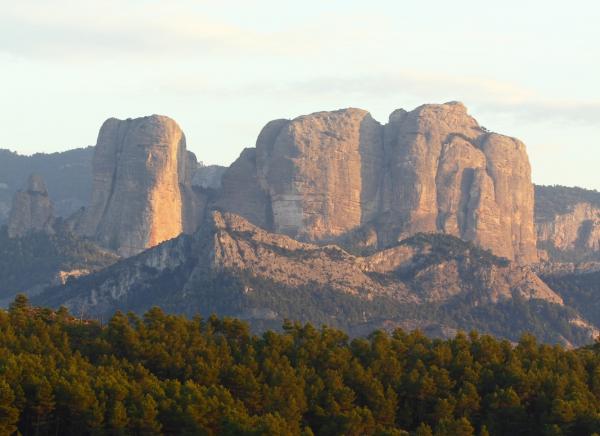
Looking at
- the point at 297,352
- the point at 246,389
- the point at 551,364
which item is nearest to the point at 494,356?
the point at 551,364

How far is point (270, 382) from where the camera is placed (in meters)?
138

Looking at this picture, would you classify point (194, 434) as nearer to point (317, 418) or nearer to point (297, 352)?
point (317, 418)

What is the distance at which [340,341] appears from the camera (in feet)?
520

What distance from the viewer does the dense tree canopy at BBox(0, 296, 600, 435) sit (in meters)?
124

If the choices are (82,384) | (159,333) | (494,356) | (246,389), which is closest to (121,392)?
(82,384)

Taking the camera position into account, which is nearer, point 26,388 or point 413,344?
point 26,388

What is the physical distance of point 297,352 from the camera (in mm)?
148375

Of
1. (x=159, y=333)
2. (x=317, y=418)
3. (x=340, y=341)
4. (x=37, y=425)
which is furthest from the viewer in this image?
(x=340, y=341)

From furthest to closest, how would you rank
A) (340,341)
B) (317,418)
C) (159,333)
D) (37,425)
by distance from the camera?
(340,341), (159,333), (317,418), (37,425)

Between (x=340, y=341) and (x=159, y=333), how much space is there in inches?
661

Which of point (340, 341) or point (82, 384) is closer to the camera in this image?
point (82, 384)

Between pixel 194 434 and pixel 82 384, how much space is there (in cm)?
794

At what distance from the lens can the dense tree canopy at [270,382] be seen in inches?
4894

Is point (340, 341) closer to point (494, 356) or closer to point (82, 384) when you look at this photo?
point (494, 356)
